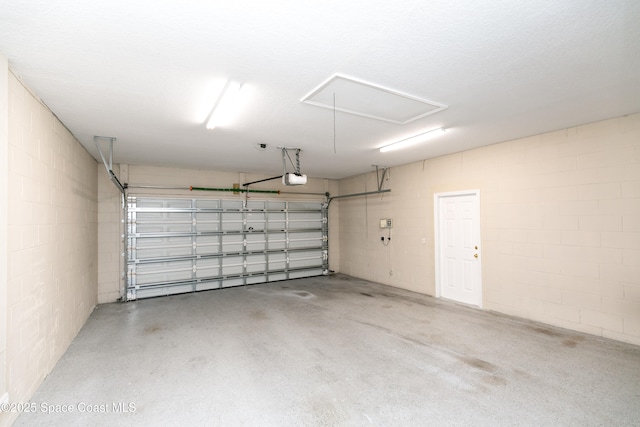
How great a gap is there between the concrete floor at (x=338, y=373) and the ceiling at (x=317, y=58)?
259 cm

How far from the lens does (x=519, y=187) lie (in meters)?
4.21

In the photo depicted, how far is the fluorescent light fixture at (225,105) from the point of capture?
254 cm

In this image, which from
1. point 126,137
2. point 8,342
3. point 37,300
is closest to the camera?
point 8,342

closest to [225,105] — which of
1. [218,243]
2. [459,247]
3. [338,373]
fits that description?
[338,373]

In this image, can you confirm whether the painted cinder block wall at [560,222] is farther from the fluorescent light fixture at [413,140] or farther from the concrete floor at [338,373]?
the fluorescent light fixture at [413,140]

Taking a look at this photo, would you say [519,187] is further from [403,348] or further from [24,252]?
[24,252]

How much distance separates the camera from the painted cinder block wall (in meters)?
3.29

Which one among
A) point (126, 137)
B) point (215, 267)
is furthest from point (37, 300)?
point (215, 267)

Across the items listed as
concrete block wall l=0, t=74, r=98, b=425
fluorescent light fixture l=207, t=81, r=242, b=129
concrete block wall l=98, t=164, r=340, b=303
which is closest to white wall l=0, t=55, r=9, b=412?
concrete block wall l=0, t=74, r=98, b=425

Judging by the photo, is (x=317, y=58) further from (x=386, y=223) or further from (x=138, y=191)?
(x=138, y=191)

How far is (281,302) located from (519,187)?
13.9ft

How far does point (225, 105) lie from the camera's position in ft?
9.45

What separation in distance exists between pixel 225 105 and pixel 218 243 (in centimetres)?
425

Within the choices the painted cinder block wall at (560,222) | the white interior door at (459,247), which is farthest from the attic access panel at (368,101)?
the white interior door at (459,247)
